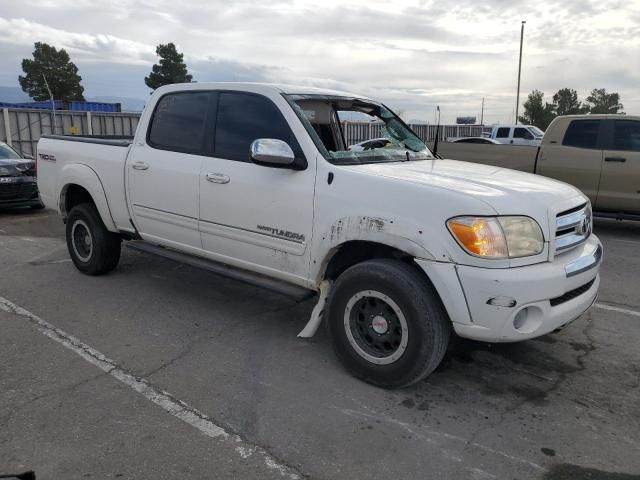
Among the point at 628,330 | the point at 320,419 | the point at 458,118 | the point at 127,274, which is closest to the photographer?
the point at 320,419

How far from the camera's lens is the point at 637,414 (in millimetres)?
3248

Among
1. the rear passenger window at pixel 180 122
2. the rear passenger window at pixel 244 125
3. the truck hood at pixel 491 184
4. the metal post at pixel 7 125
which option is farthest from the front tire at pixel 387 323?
the metal post at pixel 7 125

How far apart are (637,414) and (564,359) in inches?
30.9

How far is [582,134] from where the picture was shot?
9016 mm

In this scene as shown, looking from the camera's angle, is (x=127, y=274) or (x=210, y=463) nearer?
(x=210, y=463)

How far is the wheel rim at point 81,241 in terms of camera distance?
5.86 m

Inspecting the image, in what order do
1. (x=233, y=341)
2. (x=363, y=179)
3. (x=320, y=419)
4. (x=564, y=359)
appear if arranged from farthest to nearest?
1. (x=233, y=341)
2. (x=564, y=359)
3. (x=363, y=179)
4. (x=320, y=419)

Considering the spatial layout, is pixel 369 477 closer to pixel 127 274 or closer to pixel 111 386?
pixel 111 386

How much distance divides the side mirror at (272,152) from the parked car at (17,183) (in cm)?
830

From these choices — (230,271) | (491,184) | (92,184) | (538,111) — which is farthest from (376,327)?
(538,111)

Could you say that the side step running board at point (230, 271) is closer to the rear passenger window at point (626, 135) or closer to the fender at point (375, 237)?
the fender at point (375, 237)

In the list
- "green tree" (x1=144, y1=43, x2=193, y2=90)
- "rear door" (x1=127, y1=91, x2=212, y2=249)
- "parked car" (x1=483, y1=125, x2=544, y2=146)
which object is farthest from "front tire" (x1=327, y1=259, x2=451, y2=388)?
"green tree" (x1=144, y1=43, x2=193, y2=90)

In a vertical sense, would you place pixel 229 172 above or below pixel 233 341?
above

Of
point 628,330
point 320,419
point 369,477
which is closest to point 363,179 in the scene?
point 320,419
